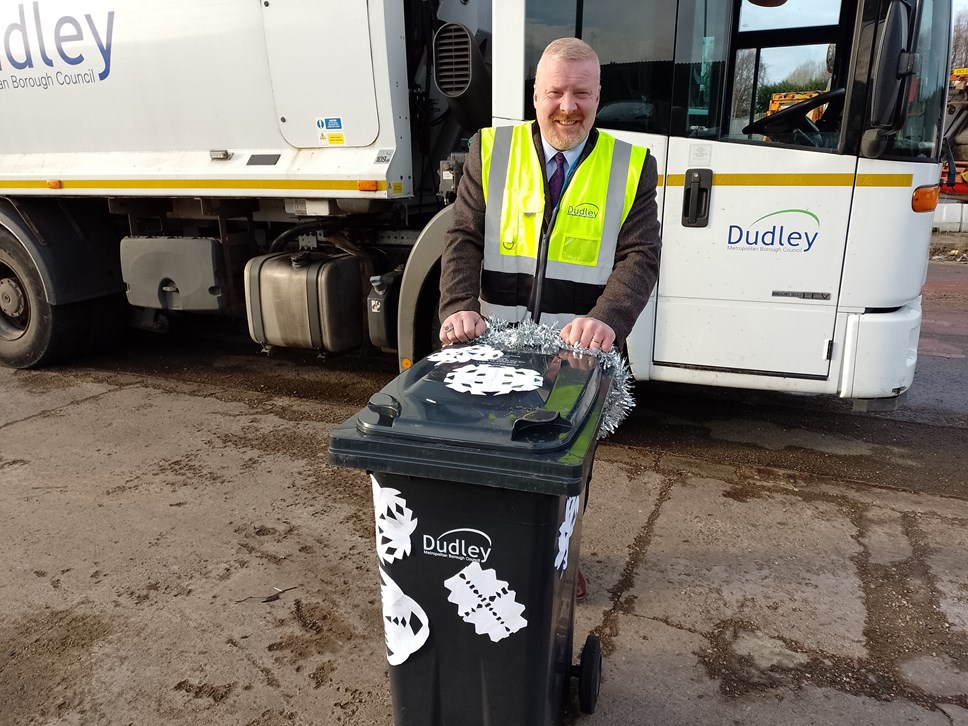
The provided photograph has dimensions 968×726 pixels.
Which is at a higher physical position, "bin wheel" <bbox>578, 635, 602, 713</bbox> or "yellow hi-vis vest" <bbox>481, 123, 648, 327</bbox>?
"yellow hi-vis vest" <bbox>481, 123, 648, 327</bbox>

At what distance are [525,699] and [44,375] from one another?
502 centimetres

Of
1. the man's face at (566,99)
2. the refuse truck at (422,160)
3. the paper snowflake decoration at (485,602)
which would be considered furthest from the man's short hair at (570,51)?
the refuse truck at (422,160)

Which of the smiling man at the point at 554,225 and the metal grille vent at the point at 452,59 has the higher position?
the metal grille vent at the point at 452,59

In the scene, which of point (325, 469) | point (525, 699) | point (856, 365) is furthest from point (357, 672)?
point (856, 365)

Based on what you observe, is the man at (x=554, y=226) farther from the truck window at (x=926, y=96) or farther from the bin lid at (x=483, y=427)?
the truck window at (x=926, y=96)

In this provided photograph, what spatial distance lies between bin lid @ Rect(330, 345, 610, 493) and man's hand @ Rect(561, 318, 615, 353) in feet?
0.45

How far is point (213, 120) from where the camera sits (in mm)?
4090

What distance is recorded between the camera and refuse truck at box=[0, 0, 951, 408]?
3127 mm

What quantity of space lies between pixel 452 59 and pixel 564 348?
2317 millimetres

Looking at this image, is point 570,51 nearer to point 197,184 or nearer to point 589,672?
point 589,672

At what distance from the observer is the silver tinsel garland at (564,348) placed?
6.02 ft

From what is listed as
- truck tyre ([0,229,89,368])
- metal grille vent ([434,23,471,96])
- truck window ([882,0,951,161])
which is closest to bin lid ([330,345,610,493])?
truck window ([882,0,951,161])

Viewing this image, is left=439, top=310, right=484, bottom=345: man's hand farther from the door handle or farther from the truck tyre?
the truck tyre

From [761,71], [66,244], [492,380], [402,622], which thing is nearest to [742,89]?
[761,71]
